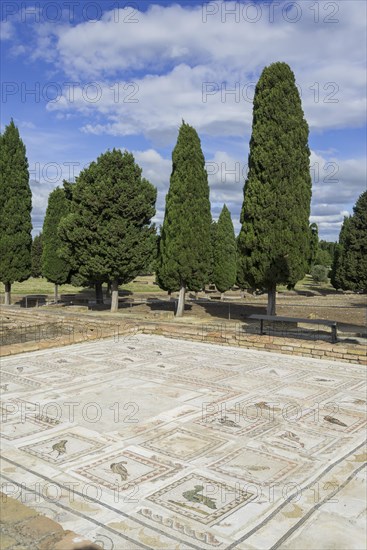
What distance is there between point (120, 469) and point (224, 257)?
29641 millimetres

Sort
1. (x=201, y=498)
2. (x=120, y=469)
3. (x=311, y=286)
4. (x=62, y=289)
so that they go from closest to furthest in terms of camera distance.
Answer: (x=201, y=498) → (x=120, y=469) → (x=62, y=289) → (x=311, y=286)

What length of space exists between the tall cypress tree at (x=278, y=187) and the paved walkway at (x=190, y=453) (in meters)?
8.83

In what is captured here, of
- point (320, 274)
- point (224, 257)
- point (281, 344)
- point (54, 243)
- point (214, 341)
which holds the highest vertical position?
point (54, 243)

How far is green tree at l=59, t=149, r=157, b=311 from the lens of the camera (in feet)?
72.6

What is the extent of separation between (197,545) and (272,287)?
15254mm

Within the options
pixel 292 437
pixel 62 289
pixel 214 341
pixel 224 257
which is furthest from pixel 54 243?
pixel 292 437

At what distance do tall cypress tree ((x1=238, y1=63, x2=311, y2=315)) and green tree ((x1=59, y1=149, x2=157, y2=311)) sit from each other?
20.6ft

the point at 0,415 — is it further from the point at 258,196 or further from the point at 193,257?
the point at 193,257

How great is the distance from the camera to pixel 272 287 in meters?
18.4

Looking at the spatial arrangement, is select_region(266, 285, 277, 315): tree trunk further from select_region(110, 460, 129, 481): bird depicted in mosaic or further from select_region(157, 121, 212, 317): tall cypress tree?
select_region(110, 460, 129, 481): bird depicted in mosaic

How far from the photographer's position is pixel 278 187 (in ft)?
58.5

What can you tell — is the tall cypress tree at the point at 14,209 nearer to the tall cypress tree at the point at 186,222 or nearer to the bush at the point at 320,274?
the tall cypress tree at the point at 186,222

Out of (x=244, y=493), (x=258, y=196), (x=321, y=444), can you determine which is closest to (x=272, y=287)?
(x=258, y=196)

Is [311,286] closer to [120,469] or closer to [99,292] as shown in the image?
[99,292]
